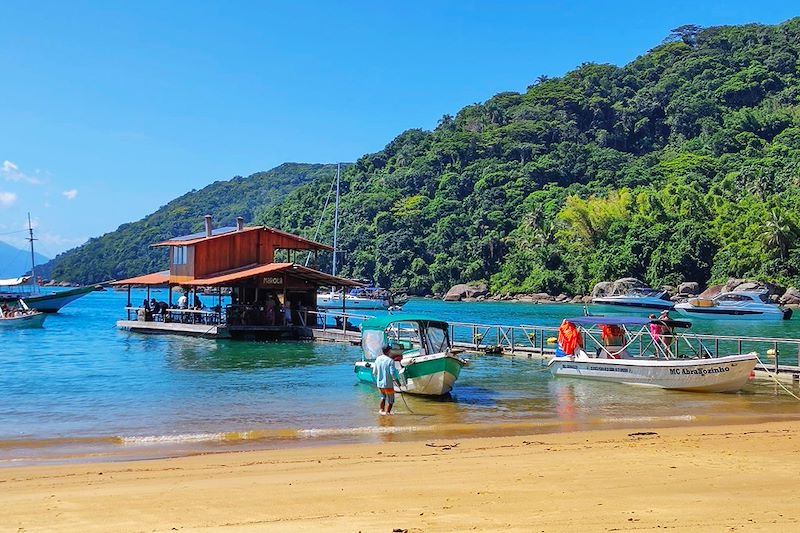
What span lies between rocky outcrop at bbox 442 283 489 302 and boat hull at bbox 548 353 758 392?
90188 millimetres

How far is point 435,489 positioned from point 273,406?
35.5 feet

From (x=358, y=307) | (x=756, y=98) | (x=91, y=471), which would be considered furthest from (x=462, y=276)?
(x=91, y=471)

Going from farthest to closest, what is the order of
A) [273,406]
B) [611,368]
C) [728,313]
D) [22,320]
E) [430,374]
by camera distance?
[728,313], [22,320], [611,368], [430,374], [273,406]

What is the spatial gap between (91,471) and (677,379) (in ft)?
56.3

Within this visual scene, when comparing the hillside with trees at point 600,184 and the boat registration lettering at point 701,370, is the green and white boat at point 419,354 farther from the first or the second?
the hillside with trees at point 600,184

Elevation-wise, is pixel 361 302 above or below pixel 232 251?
below

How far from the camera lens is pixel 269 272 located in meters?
41.6

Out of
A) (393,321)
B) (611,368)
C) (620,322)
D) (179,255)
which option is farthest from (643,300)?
(393,321)

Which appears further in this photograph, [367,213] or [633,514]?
[367,213]

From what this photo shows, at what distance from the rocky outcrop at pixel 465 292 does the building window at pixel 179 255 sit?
7196 cm

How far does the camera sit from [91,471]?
12.5 metres

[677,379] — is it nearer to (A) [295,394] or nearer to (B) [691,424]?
(B) [691,424]

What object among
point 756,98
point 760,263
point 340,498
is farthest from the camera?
point 756,98

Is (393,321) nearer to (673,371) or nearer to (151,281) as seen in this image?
(673,371)
